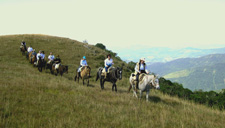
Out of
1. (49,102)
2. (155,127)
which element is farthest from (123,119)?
(49,102)

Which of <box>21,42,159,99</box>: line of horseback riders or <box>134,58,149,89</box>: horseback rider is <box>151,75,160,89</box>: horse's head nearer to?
<box>21,42,159,99</box>: line of horseback riders

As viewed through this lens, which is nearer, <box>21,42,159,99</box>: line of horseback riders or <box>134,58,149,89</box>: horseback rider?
<box>21,42,159,99</box>: line of horseback riders

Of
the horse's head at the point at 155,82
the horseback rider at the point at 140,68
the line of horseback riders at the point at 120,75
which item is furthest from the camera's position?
the horseback rider at the point at 140,68

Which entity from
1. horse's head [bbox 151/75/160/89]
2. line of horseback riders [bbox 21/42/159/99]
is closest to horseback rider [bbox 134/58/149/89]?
line of horseback riders [bbox 21/42/159/99]

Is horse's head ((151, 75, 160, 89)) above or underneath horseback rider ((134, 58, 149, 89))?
underneath

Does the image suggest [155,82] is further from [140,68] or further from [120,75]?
[120,75]

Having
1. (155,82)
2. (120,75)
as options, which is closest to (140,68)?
(155,82)

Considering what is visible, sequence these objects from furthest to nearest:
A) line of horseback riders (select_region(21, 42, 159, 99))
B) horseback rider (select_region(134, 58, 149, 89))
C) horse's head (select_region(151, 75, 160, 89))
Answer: horseback rider (select_region(134, 58, 149, 89))
line of horseback riders (select_region(21, 42, 159, 99))
horse's head (select_region(151, 75, 160, 89))

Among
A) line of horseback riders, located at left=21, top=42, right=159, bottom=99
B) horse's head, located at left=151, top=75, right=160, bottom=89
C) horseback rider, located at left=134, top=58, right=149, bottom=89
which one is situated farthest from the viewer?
horseback rider, located at left=134, top=58, right=149, bottom=89

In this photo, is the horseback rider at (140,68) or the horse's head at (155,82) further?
the horseback rider at (140,68)

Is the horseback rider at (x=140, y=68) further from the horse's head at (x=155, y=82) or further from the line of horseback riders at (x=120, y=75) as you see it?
the horse's head at (x=155, y=82)

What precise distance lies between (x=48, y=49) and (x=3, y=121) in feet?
131

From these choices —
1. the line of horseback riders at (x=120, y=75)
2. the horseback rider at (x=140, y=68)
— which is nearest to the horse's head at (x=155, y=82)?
the line of horseback riders at (x=120, y=75)

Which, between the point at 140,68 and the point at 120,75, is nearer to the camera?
the point at 140,68
